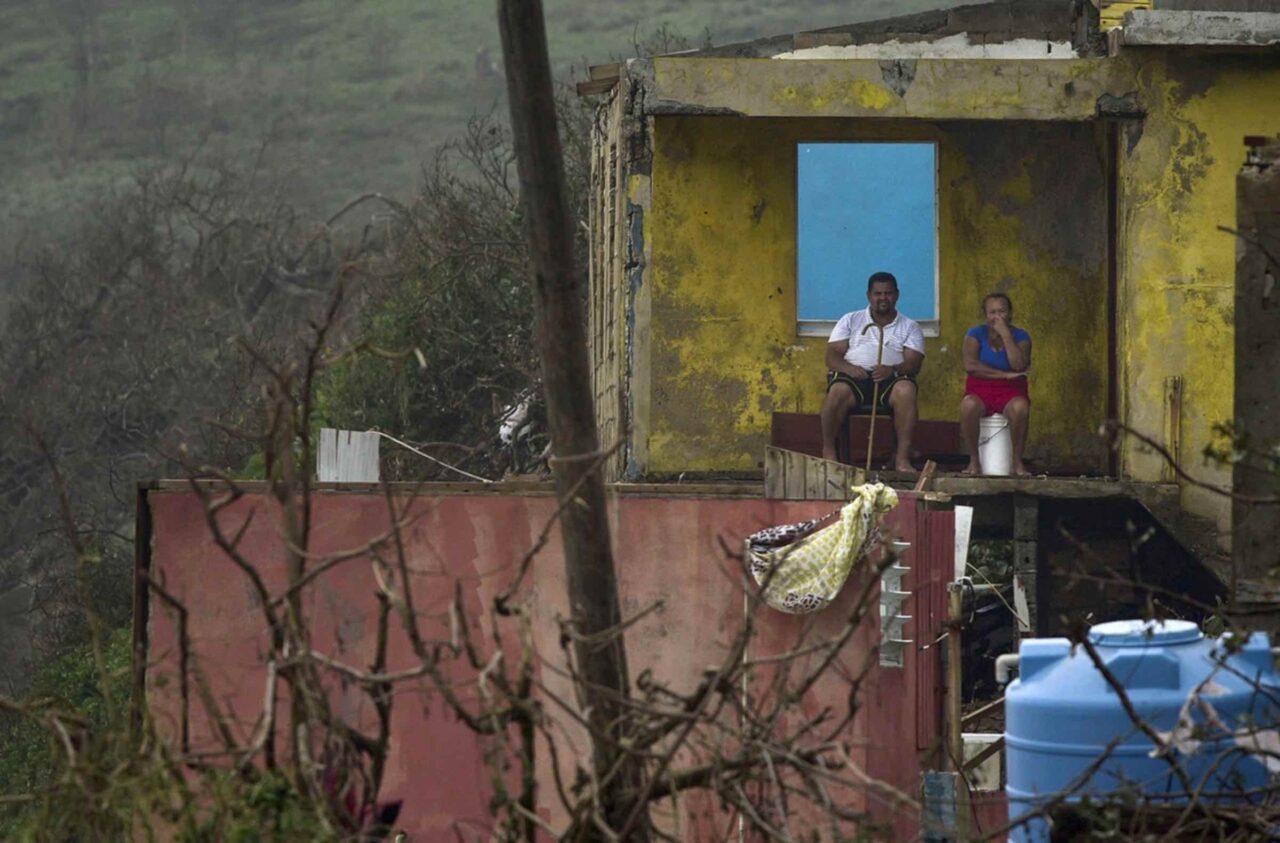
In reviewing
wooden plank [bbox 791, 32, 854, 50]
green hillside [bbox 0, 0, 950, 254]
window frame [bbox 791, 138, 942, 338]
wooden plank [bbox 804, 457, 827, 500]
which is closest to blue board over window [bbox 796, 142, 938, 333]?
window frame [bbox 791, 138, 942, 338]

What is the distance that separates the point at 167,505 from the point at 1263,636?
750cm

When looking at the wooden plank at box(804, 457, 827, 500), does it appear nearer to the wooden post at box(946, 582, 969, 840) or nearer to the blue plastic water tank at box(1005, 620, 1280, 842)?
the wooden post at box(946, 582, 969, 840)

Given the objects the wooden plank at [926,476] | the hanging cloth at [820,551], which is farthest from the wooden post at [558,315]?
the wooden plank at [926,476]

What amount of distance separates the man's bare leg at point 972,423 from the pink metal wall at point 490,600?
308 cm

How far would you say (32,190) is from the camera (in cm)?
5575

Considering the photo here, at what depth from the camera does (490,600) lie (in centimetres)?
1226

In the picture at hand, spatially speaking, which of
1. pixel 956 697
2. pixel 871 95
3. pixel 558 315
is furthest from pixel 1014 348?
pixel 558 315

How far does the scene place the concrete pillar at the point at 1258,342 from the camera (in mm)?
8430

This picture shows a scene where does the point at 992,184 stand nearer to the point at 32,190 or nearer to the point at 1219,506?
the point at 1219,506

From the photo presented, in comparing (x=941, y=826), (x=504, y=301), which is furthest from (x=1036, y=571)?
(x=504, y=301)

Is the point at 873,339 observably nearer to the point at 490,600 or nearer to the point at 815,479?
the point at 815,479

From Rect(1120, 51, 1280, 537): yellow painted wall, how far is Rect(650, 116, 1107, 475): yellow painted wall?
1643 millimetres

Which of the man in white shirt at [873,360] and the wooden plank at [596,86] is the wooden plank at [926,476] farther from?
the wooden plank at [596,86]

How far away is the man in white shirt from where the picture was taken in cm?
1566
